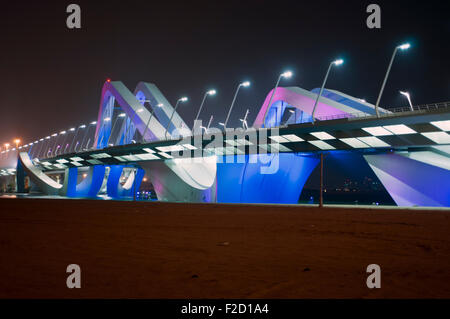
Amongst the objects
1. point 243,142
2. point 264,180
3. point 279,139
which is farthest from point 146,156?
point 279,139

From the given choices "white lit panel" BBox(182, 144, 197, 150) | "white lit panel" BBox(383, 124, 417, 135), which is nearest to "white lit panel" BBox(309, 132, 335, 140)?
"white lit panel" BBox(383, 124, 417, 135)

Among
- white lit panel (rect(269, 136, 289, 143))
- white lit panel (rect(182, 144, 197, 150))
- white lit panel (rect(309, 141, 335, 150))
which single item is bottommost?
white lit panel (rect(309, 141, 335, 150))

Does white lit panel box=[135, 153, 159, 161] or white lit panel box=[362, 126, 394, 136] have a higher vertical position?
white lit panel box=[135, 153, 159, 161]

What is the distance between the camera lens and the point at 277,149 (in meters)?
47.8

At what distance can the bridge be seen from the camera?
118 ft

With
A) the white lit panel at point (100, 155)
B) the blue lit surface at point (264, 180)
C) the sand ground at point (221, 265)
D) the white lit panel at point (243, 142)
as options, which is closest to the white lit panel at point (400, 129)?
the white lit panel at point (243, 142)

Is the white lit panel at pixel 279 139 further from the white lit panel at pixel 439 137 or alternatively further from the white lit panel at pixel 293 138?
the white lit panel at pixel 439 137

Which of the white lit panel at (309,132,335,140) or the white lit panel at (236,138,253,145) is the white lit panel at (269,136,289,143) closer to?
the white lit panel at (236,138,253,145)

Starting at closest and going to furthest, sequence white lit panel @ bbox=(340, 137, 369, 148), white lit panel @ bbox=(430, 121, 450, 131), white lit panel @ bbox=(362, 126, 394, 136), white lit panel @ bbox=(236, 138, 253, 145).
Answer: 1. white lit panel @ bbox=(430, 121, 450, 131)
2. white lit panel @ bbox=(362, 126, 394, 136)
3. white lit panel @ bbox=(340, 137, 369, 148)
4. white lit panel @ bbox=(236, 138, 253, 145)

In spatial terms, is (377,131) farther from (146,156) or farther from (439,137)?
(146,156)
